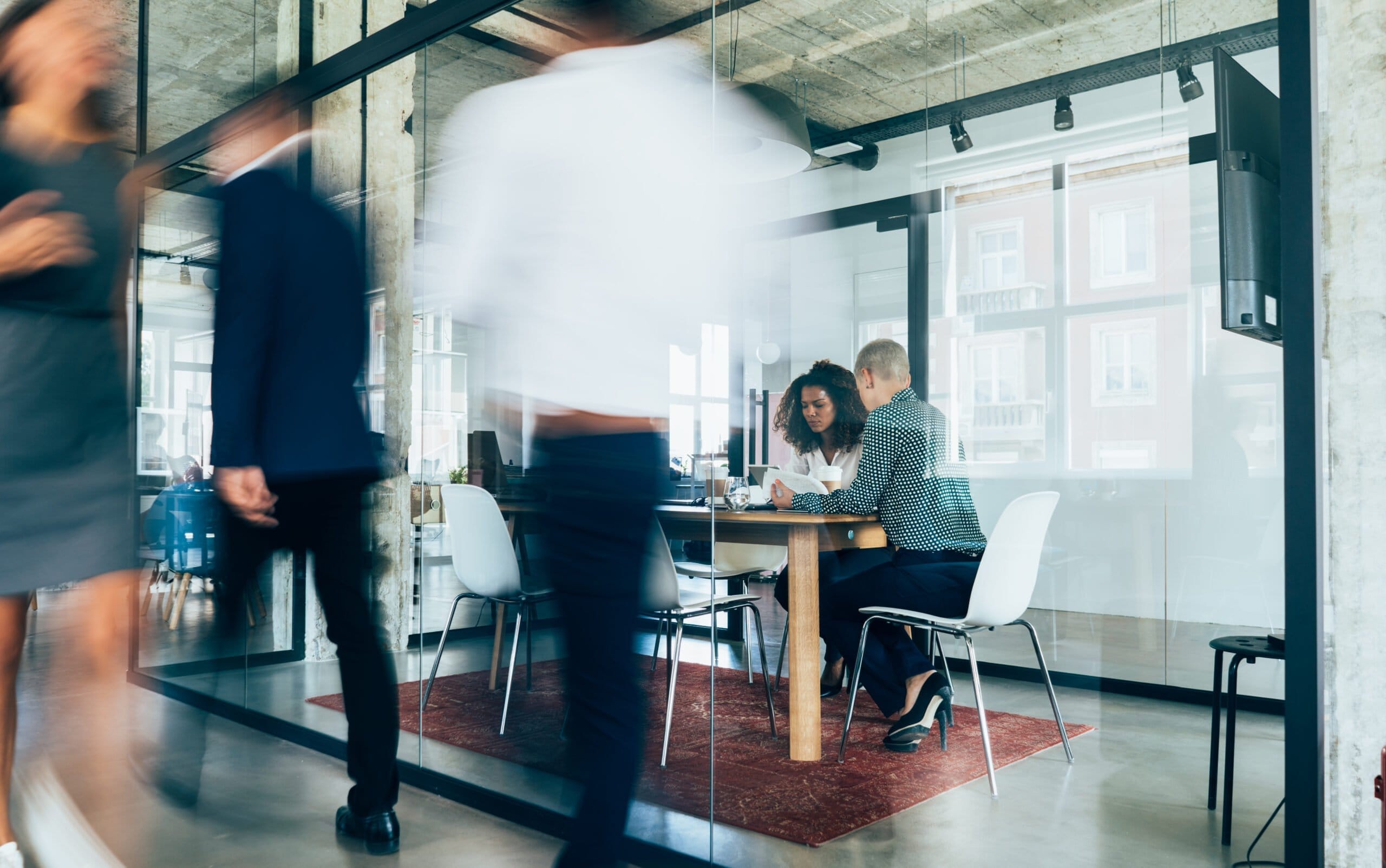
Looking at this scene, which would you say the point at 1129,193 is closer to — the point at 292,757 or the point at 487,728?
the point at 487,728

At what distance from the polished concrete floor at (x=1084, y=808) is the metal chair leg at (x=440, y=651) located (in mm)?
784

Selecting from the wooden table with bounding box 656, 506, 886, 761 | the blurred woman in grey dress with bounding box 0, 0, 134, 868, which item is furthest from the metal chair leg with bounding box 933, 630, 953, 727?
the blurred woman in grey dress with bounding box 0, 0, 134, 868

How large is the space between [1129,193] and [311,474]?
188 centimetres

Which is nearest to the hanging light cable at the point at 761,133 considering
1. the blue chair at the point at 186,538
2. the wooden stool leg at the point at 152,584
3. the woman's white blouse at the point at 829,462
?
the woman's white blouse at the point at 829,462

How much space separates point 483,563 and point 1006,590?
160cm

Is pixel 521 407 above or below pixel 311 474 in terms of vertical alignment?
above

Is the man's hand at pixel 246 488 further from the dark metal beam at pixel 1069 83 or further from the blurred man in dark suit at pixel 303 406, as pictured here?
the dark metal beam at pixel 1069 83

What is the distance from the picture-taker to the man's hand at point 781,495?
89.0 inches

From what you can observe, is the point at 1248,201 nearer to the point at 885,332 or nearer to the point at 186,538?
the point at 885,332

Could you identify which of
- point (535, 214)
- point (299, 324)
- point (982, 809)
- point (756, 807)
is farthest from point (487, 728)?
point (535, 214)

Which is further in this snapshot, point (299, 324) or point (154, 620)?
point (154, 620)

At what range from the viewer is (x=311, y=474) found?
88.0 inches

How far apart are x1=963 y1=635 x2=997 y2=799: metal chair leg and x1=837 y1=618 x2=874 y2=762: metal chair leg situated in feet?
0.82

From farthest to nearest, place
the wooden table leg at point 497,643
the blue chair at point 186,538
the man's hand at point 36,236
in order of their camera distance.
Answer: the blue chair at point 186,538 → the wooden table leg at point 497,643 → the man's hand at point 36,236
